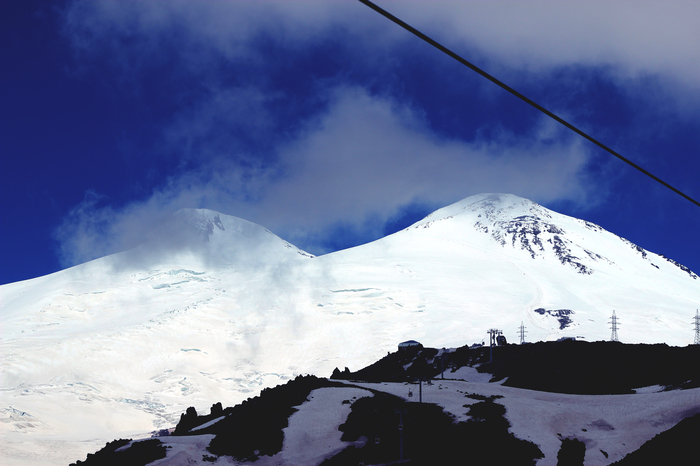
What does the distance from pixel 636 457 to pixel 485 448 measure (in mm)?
23215

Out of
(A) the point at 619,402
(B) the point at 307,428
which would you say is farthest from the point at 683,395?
(B) the point at 307,428

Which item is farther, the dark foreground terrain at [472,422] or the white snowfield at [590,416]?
the white snowfield at [590,416]

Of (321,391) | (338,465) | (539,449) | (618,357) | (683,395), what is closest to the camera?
(539,449)

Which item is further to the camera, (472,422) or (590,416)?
(590,416)

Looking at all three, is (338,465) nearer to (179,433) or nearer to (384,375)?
(179,433)

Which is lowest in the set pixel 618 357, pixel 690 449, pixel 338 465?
pixel 338 465

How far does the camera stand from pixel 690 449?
123ft

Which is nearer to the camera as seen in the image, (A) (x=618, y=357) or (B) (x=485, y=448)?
(B) (x=485, y=448)

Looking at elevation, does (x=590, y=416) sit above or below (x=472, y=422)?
above

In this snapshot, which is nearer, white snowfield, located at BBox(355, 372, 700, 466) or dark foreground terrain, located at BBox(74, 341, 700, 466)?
dark foreground terrain, located at BBox(74, 341, 700, 466)

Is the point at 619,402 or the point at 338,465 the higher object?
the point at 619,402

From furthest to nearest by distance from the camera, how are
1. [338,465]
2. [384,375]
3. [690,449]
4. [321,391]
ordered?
[384,375] < [321,391] < [338,465] < [690,449]

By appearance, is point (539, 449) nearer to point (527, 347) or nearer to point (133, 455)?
point (133, 455)

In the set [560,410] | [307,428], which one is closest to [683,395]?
[560,410]
